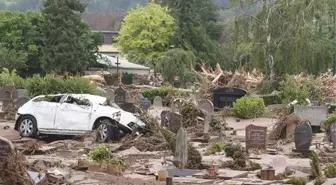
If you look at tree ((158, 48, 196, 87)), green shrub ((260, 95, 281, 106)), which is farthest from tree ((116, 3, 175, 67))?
green shrub ((260, 95, 281, 106))

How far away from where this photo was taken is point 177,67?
59.6 metres

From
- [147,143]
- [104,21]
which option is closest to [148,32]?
[104,21]

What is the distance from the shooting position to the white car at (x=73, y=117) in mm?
24672

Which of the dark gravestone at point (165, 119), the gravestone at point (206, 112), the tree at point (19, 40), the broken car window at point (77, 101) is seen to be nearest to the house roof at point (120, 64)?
the tree at point (19, 40)

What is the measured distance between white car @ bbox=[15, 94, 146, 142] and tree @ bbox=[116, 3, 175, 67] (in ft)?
179

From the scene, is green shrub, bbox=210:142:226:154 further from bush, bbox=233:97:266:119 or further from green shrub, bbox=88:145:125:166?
bush, bbox=233:97:266:119

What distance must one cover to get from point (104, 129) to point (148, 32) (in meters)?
57.6

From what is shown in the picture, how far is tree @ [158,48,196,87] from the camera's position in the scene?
5781 cm

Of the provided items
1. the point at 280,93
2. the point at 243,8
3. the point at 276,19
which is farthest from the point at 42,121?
the point at 243,8

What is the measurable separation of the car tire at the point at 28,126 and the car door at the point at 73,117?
91 centimetres

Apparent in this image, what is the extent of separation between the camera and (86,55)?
71.2 meters

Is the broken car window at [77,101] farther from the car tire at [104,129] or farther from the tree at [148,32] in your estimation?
the tree at [148,32]

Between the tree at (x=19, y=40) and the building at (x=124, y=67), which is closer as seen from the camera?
the tree at (x=19, y=40)

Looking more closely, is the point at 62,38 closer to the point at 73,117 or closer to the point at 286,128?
the point at 73,117
